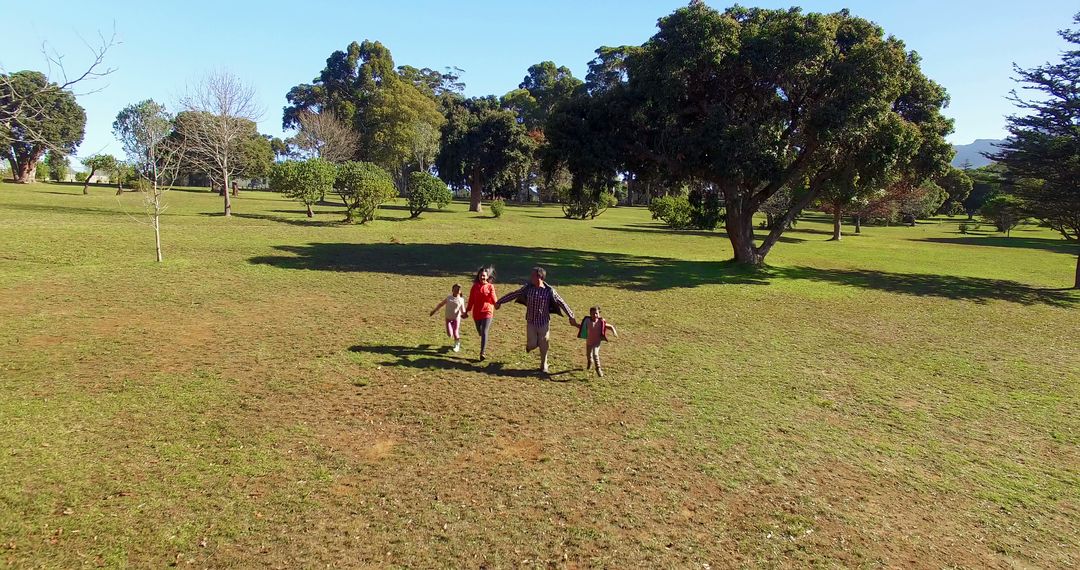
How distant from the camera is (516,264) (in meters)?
23.2

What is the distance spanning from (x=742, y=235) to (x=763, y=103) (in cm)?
521

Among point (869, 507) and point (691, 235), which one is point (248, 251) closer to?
point (869, 507)

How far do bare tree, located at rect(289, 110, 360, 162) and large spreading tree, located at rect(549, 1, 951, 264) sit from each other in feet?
140

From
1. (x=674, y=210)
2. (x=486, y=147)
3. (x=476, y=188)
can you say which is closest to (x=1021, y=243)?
(x=674, y=210)

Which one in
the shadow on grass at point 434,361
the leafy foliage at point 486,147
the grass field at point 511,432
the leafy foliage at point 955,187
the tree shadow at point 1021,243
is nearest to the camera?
the grass field at point 511,432

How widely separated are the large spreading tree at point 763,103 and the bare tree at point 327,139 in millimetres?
42654

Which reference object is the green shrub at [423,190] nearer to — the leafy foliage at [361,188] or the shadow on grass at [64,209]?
the leafy foliage at [361,188]

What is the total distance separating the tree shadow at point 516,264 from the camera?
66.2 feet

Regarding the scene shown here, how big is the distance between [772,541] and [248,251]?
70.3 feet

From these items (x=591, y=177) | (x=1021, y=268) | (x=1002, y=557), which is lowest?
(x=1002, y=557)

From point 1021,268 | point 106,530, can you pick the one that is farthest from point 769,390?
point 1021,268

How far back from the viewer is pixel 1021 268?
29016mm

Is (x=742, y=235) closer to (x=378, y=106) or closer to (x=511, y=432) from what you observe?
(x=511, y=432)

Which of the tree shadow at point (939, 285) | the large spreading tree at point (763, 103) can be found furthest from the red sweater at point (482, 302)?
the tree shadow at point (939, 285)
